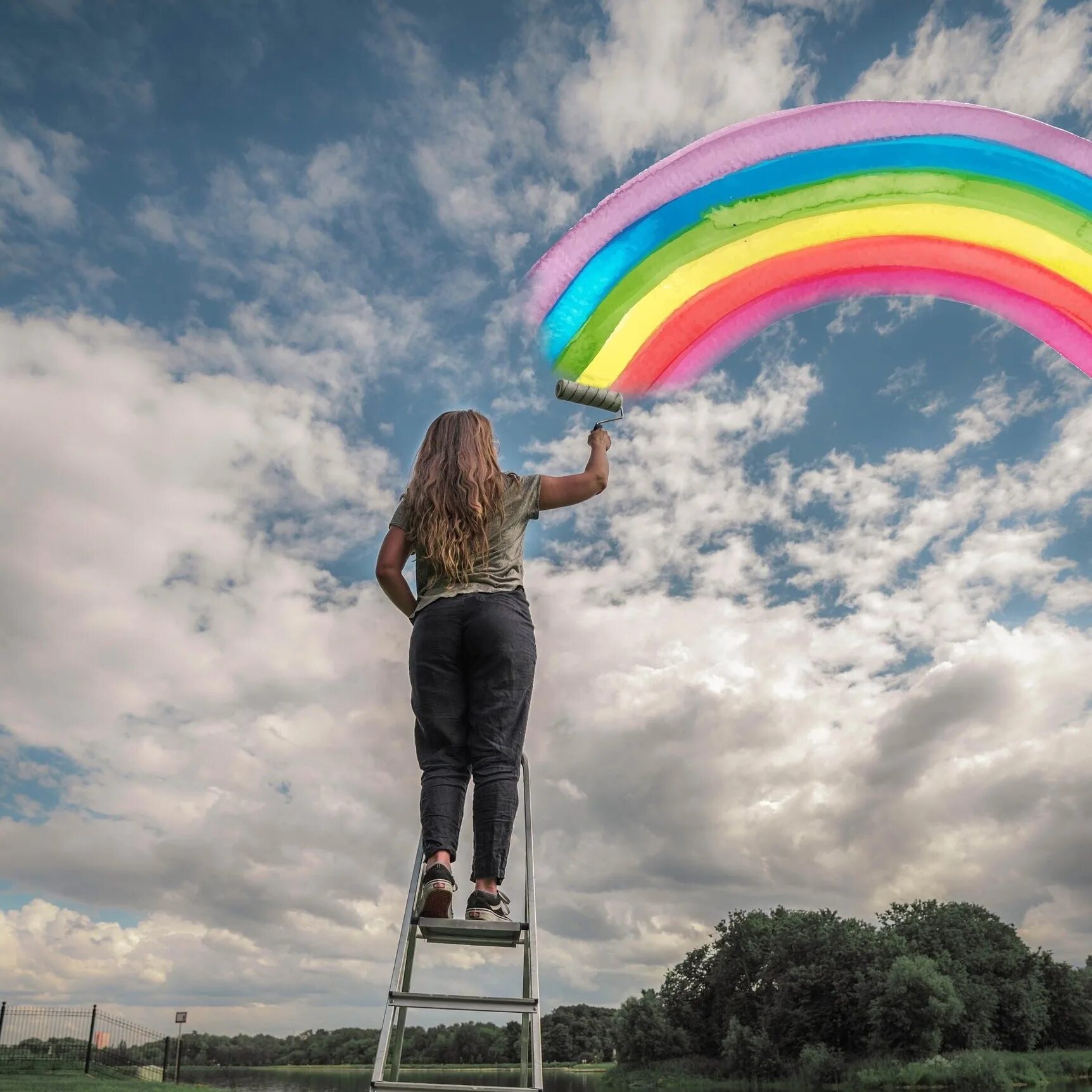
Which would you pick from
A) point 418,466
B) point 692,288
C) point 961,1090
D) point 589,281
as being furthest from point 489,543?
point 961,1090

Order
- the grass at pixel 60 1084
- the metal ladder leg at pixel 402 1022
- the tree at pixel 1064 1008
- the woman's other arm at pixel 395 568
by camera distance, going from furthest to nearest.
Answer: the tree at pixel 1064 1008 < the grass at pixel 60 1084 < the woman's other arm at pixel 395 568 < the metal ladder leg at pixel 402 1022

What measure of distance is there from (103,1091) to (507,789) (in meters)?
20.8

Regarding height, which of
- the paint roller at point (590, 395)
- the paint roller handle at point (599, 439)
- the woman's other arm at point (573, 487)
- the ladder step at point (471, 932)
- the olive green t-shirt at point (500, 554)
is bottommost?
the ladder step at point (471, 932)

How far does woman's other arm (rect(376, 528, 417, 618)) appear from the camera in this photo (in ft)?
13.5

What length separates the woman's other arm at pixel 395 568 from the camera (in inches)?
163

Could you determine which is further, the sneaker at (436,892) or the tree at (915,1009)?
the tree at (915,1009)

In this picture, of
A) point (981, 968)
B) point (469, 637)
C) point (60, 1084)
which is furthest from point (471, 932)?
point (981, 968)

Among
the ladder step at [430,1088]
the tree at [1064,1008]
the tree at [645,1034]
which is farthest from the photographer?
the tree at [645,1034]

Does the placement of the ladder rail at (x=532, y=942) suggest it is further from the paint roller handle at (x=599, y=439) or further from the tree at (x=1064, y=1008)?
the tree at (x=1064, y=1008)

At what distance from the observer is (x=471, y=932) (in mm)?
3539

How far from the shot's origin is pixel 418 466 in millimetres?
4195

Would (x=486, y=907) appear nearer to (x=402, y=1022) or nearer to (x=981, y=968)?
(x=402, y=1022)

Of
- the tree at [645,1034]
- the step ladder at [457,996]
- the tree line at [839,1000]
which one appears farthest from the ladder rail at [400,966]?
the tree at [645,1034]

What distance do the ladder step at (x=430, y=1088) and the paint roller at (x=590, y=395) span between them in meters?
3.12
